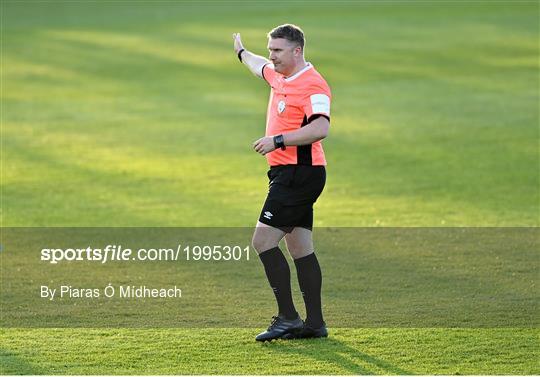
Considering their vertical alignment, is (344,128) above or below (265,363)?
above

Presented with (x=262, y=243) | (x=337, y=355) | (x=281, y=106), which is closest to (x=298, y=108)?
(x=281, y=106)

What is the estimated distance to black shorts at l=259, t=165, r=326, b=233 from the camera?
8.05m

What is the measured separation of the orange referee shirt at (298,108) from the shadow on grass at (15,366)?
2.16 metres

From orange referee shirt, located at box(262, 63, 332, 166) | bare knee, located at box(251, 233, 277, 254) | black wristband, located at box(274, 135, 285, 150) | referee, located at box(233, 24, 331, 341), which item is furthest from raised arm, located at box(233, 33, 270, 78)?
bare knee, located at box(251, 233, 277, 254)

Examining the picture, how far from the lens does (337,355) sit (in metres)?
7.71

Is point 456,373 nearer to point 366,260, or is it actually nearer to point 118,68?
point 366,260

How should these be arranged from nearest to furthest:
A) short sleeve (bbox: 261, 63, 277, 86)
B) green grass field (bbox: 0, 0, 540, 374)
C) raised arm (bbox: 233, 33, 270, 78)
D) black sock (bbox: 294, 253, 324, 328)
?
green grass field (bbox: 0, 0, 540, 374) < black sock (bbox: 294, 253, 324, 328) < short sleeve (bbox: 261, 63, 277, 86) < raised arm (bbox: 233, 33, 270, 78)

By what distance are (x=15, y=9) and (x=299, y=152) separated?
3447 cm

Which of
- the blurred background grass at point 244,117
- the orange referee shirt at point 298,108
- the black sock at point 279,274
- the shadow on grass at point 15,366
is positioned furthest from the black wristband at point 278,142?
the blurred background grass at point 244,117

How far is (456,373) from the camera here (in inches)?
285

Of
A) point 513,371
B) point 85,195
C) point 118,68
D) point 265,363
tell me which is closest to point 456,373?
point 513,371

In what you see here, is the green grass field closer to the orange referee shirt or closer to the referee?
the referee

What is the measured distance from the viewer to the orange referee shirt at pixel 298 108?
7859 mm

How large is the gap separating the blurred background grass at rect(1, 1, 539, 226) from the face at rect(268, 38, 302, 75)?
18.0 feet
